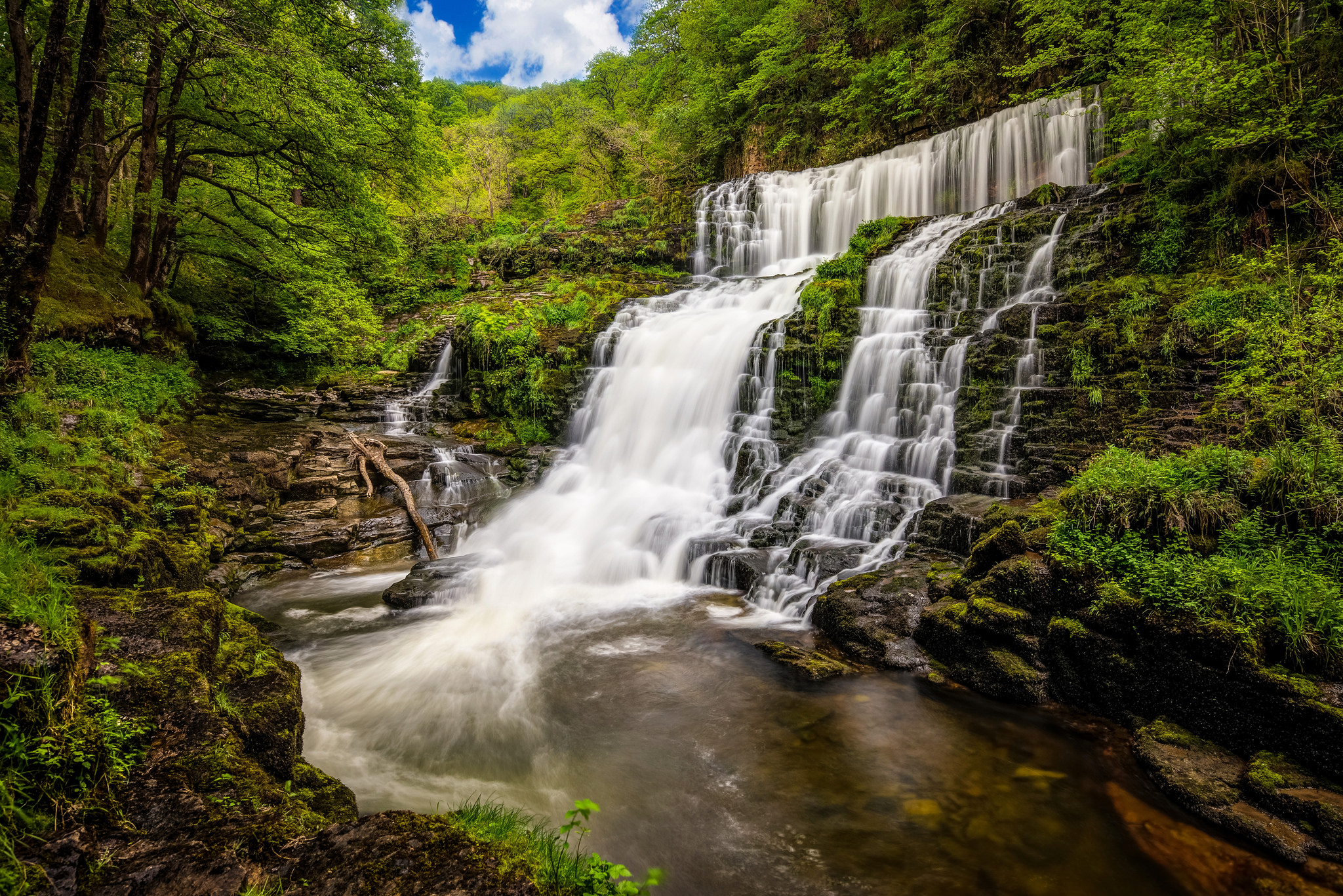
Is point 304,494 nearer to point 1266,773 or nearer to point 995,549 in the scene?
point 995,549

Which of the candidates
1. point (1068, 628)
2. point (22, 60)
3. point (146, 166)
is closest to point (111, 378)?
point (146, 166)

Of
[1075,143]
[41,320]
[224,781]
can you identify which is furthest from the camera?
[1075,143]

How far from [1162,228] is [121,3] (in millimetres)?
15688

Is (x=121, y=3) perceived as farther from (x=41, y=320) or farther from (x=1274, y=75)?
(x=1274, y=75)

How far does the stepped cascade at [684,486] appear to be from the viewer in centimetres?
534

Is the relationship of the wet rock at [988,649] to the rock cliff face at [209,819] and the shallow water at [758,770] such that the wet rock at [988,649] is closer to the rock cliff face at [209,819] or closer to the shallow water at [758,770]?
the shallow water at [758,770]

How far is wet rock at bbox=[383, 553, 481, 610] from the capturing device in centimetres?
748

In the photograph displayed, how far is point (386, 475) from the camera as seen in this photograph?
404 inches

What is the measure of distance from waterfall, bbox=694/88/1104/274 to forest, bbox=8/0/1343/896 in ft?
4.04

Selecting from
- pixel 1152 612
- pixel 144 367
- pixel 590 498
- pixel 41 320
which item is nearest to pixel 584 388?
pixel 590 498

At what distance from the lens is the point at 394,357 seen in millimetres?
16156

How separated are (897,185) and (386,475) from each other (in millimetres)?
16069

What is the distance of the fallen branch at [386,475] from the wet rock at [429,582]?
64 cm

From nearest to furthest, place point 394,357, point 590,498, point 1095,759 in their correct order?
point 1095,759 → point 590,498 → point 394,357
